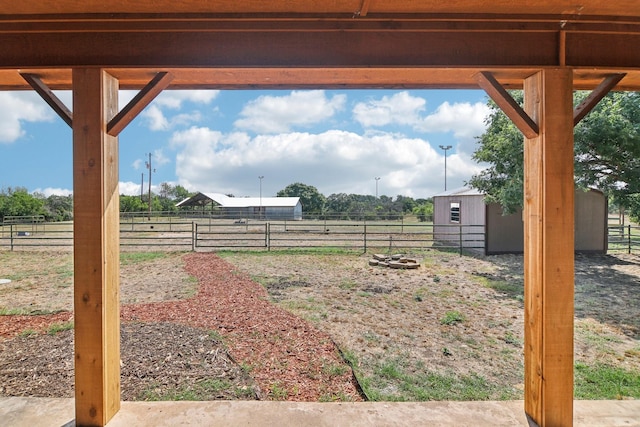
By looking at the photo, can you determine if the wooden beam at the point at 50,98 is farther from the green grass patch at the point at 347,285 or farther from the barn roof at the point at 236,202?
the barn roof at the point at 236,202

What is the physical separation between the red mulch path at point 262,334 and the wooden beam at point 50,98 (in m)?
2.19

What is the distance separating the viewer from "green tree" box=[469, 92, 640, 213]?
596cm

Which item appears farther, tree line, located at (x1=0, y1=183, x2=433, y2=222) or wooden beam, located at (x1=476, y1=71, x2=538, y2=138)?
tree line, located at (x1=0, y1=183, x2=433, y2=222)

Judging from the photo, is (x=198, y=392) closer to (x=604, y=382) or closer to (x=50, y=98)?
(x=50, y=98)

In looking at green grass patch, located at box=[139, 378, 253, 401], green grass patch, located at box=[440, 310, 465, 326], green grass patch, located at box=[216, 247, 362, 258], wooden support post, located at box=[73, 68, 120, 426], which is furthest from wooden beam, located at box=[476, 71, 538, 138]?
green grass patch, located at box=[216, 247, 362, 258]

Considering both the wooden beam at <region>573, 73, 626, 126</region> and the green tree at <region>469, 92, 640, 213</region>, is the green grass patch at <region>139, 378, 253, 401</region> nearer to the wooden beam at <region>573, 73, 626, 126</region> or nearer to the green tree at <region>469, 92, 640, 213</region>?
the wooden beam at <region>573, 73, 626, 126</region>

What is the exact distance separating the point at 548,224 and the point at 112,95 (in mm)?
2458

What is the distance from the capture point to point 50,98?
179 centimetres

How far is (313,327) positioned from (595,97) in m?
3.20

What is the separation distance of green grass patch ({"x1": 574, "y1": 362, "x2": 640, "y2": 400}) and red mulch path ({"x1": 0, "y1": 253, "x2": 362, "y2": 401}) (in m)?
1.81

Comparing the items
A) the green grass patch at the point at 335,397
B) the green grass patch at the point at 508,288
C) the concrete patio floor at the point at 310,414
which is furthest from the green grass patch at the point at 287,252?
the concrete patio floor at the point at 310,414

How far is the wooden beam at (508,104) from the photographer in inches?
68.0

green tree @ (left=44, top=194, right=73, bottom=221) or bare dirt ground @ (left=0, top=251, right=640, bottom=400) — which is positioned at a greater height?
green tree @ (left=44, top=194, right=73, bottom=221)

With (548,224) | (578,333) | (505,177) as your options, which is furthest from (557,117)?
(505,177)
